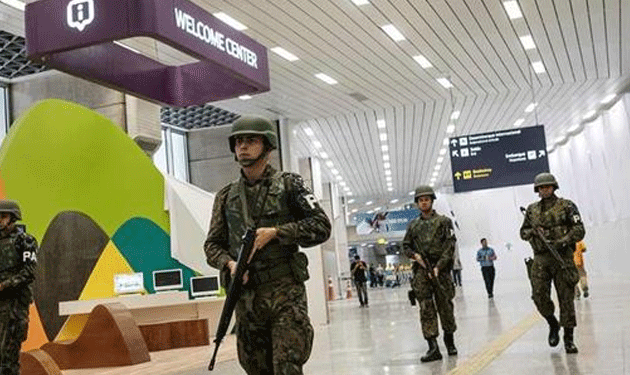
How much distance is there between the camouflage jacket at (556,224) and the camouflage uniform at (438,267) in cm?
75

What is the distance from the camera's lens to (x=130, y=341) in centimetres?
1051

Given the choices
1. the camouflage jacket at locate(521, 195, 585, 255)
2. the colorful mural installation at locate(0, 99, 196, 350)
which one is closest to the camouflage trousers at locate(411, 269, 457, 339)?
the camouflage jacket at locate(521, 195, 585, 255)

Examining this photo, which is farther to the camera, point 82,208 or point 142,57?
point 82,208

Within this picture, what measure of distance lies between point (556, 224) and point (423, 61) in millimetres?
7982

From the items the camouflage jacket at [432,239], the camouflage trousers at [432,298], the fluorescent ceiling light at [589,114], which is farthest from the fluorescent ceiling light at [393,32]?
the fluorescent ceiling light at [589,114]

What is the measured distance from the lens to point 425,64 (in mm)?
14641

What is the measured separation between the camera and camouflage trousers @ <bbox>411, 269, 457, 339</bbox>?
711cm

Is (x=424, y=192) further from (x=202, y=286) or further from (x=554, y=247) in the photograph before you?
(x=202, y=286)

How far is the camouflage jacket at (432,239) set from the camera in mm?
7176

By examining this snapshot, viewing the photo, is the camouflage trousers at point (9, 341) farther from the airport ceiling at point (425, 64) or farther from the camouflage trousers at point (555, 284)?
the airport ceiling at point (425, 64)

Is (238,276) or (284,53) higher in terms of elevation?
(284,53)

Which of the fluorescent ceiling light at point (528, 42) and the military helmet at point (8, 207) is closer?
the military helmet at point (8, 207)

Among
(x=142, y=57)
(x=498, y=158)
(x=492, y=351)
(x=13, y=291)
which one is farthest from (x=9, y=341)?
(x=498, y=158)

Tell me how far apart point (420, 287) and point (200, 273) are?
7733 millimetres
